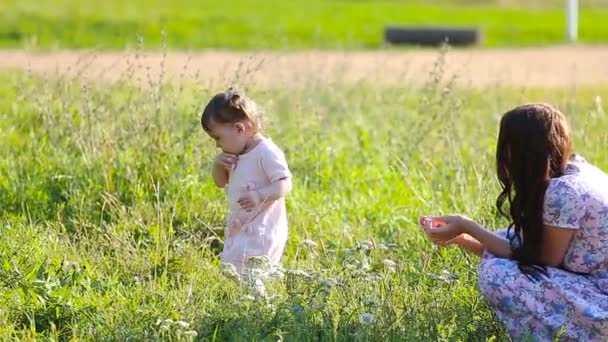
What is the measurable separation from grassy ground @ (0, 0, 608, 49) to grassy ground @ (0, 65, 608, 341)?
738cm

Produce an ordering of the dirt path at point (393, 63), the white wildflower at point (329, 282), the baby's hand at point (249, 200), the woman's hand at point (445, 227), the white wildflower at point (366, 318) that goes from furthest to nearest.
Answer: the dirt path at point (393, 63)
the baby's hand at point (249, 200)
the woman's hand at point (445, 227)
the white wildflower at point (329, 282)
the white wildflower at point (366, 318)

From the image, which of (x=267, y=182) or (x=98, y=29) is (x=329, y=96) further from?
(x=98, y=29)

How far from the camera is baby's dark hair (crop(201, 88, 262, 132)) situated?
571 centimetres

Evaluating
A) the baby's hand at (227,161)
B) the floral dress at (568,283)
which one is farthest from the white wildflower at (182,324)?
the baby's hand at (227,161)

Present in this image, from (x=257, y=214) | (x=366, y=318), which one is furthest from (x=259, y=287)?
(x=366, y=318)

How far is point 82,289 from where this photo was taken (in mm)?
5484

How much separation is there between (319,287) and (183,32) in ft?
45.1

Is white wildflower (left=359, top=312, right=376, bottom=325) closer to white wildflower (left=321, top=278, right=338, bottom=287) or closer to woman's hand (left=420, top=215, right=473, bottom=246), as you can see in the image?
white wildflower (left=321, top=278, right=338, bottom=287)

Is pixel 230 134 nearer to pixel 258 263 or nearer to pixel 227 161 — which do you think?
pixel 227 161

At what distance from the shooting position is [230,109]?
571 centimetres

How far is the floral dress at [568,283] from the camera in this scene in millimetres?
4922

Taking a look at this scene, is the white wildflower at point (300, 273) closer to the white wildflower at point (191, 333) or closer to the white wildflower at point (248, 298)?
the white wildflower at point (248, 298)

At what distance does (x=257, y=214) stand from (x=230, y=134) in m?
0.37

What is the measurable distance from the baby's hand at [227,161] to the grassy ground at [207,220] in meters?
0.43
